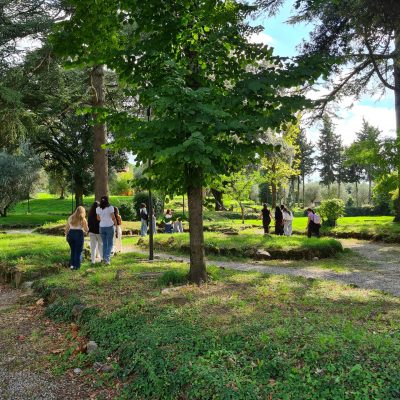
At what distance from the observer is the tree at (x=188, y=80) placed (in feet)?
18.5

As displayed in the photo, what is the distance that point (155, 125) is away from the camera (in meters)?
5.57

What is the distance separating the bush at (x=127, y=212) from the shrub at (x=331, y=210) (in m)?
13.2

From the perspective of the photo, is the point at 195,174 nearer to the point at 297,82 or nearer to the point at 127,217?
the point at 297,82

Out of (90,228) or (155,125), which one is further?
(90,228)

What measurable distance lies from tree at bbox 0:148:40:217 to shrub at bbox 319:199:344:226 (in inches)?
977

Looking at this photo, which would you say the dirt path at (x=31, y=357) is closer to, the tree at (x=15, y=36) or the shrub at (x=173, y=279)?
the shrub at (x=173, y=279)

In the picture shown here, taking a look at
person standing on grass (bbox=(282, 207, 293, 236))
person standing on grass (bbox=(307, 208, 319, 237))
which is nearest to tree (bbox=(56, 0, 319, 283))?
person standing on grass (bbox=(307, 208, 319, 237))

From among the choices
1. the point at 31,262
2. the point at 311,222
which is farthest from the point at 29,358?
the point at 311,222

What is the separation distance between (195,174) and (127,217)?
22.7m

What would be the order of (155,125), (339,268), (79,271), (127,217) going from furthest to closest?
(127,217) → (339,268) → (79,271) → (155,125)

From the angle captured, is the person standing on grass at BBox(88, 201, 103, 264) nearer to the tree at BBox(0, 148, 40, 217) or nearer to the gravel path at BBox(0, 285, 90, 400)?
the gravel path at BBox(0, 285, 90, 400)

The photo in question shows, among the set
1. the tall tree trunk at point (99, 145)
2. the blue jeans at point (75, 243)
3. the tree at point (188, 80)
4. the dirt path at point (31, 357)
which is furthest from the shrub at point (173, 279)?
the tall tree trunk at point (99, 145)

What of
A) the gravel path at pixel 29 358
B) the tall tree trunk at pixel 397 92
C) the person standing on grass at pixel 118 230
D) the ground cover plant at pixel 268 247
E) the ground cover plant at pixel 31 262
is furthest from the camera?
the tall tree trunk at pixel 397 92

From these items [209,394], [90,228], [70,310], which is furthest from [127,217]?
[209,394]
